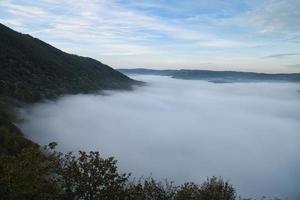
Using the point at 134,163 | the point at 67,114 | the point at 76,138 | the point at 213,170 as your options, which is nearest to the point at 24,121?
the point at 76,138

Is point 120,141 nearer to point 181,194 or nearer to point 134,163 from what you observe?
point 134,163

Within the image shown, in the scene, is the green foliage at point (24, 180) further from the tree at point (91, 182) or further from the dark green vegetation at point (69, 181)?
the tree at point (91, 182)

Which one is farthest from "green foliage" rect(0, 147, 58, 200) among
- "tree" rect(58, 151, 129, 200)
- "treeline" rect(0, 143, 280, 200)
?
"tree" rect(58, 151, 129, 200)

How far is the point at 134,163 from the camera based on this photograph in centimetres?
13350

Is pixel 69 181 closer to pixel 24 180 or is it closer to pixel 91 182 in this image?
pixel 91 182

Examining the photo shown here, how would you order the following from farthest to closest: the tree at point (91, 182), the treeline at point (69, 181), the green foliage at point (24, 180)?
the tree at point (91, 182) < the treeline at point (69, 181) < the green foliage at point (24, 180)

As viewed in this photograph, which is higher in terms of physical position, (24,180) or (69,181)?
(24,180)

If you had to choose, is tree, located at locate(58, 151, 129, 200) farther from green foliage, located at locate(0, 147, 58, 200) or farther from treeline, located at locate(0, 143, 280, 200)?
green foliage, located at locate(0, 147, 58, 200)

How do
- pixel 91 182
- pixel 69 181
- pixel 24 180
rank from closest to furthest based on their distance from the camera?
pixel 24 180, pixel 91 182, pixel 69 181

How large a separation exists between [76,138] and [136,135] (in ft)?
213

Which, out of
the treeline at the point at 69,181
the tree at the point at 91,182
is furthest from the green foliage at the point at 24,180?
the tree at the point at 91,182

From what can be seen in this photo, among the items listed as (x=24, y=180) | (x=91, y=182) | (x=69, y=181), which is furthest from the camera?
(x=69, y=181)

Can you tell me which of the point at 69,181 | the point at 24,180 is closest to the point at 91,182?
the point at 69,181

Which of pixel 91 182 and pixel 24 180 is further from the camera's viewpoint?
pixel 91 182
